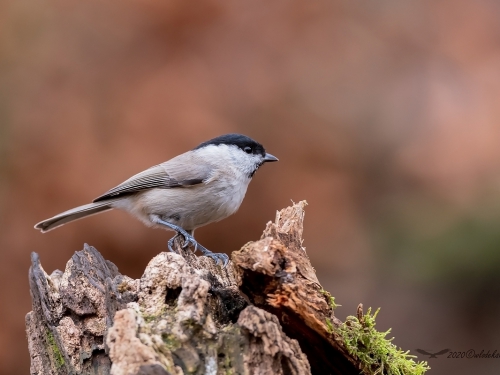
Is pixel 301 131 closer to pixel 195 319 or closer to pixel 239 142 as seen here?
pixel 239 142

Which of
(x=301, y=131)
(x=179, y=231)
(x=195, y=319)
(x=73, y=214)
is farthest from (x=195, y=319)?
(x=301, y=131)

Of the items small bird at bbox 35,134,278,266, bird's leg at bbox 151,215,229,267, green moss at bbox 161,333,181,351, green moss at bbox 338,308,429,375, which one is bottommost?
green moss at bbox 338,308,429,375

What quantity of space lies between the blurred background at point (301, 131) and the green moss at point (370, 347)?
435 cm

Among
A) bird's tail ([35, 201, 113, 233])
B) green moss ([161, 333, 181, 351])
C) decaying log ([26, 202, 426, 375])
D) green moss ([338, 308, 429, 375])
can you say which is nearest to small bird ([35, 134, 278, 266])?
bird's tail ([35, 201, 113, 233])

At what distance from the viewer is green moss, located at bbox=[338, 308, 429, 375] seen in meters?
2.43

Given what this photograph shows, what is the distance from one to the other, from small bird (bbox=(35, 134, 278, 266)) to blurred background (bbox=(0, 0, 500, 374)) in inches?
88.8

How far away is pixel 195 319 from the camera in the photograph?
213 centimetres

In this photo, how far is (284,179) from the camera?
7273mm

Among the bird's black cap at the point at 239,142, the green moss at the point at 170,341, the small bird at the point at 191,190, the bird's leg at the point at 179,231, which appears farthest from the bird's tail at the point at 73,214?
the green moss at the point at 170,341

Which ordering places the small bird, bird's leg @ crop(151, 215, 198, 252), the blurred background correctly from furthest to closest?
the blurred background < the small bird < bird's leg @ crop(151, 215, 198, 252)

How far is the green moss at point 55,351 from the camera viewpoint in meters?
2.64

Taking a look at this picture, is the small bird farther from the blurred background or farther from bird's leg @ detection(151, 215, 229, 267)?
the blurred background

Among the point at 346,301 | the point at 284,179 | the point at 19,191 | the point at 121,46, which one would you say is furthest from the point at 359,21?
A: the point at 19,191

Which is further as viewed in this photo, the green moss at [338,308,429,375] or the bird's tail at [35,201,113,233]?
the bird's tail at [35,201,113,233]
